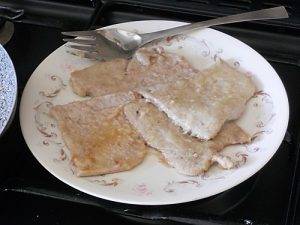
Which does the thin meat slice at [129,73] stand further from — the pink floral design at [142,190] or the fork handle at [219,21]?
the pink floral design at [142,190]

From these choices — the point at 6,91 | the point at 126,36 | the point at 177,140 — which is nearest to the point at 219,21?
the point at 126,36

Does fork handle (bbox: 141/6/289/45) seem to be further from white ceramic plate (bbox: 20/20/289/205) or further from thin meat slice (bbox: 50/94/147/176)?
thin meat slice (bbox: 50/94/147/176)

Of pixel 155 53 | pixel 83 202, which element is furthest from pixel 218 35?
Answer: pixel 83 202

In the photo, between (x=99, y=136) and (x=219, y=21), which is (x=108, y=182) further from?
(x=219, y=21)

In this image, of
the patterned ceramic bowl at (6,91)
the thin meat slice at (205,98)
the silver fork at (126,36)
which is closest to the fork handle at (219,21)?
the silver fork at (126,36)

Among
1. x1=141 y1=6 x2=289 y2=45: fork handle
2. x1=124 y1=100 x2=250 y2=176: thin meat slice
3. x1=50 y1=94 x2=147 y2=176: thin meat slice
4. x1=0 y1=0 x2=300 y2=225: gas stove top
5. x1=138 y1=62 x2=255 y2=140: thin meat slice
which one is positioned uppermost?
x1=141 y1=6 x2=289 y2=45: fork handle

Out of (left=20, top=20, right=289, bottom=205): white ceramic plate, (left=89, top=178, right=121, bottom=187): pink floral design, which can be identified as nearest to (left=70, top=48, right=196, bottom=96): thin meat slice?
(left=20, top=20, right=289, bottom=205): white ceramic plate
